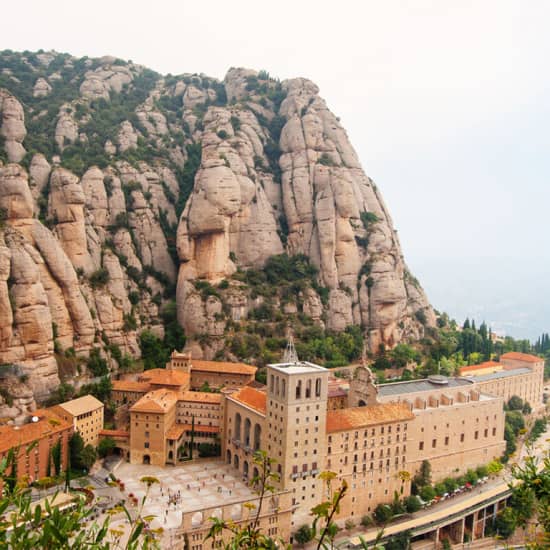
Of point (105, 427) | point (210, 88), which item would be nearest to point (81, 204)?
point (105, 427)

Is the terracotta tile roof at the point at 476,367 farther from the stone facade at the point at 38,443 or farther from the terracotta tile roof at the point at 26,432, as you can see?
the terracotta tile roof at the point at 26,432

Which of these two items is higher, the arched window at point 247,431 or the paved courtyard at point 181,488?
the arched window at point 247,431

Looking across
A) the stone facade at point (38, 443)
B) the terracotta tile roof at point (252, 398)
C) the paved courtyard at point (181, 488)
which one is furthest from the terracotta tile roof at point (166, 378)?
the stone facade at point (38, 443)

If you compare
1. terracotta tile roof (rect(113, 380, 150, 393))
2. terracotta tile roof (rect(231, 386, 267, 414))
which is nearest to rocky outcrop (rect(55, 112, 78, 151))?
terracotta tile roof (rect(113, 380, 150, 393))

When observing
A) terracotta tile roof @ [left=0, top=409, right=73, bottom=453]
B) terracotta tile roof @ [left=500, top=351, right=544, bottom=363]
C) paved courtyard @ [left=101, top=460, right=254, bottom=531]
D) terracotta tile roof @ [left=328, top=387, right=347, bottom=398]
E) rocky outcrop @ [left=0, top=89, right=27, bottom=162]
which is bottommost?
paved courtyard @ [left=101, top=460, right=254, bottom=531]

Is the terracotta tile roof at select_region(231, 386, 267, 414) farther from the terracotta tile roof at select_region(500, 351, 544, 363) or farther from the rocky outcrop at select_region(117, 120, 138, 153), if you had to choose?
the rocky outcrop at select_region(117, 120, 138, 153)
